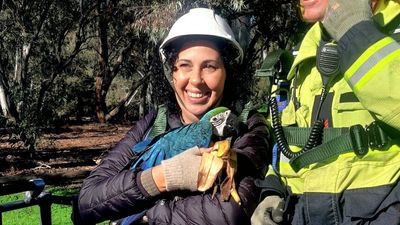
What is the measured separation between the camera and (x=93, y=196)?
91.7 inches

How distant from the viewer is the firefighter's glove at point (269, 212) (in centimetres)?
198

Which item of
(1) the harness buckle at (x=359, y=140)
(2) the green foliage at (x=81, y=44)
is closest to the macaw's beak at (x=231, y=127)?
(1) the harness buckle at (x=359, y=140)

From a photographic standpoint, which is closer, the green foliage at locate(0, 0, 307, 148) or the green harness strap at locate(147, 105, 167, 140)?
the green harness strap at locate(147, 105, 167, 140)

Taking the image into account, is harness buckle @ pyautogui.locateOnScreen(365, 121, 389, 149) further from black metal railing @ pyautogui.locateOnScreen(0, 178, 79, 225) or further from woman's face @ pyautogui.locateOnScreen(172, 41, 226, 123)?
black metal railing @ pyautogui.locateOnScreen(0, 178, 79, 225)

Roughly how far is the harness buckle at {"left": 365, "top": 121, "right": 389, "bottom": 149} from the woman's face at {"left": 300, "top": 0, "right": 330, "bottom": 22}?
1.41ft

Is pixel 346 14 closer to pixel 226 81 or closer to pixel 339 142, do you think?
pixel 339 142

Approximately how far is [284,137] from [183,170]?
37cm

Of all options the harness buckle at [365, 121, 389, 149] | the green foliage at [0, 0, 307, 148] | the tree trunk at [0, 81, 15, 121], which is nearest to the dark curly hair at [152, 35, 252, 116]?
the harness buckle at [365, 121, 389, 149]

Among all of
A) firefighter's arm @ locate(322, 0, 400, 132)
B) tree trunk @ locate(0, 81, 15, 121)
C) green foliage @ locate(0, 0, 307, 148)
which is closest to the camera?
firefighter's arm @ locate(322, 0, 400, 132)

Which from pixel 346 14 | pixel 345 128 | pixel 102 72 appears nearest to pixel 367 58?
pixel 346 14

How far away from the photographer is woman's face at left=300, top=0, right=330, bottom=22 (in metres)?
1.94

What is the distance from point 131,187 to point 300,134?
0.65 meters

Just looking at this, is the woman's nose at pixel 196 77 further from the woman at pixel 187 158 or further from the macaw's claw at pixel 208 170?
the macaw's claw at pixel 208 170

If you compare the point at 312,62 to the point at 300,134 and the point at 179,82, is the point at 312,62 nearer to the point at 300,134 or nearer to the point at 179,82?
the point at 300,134
